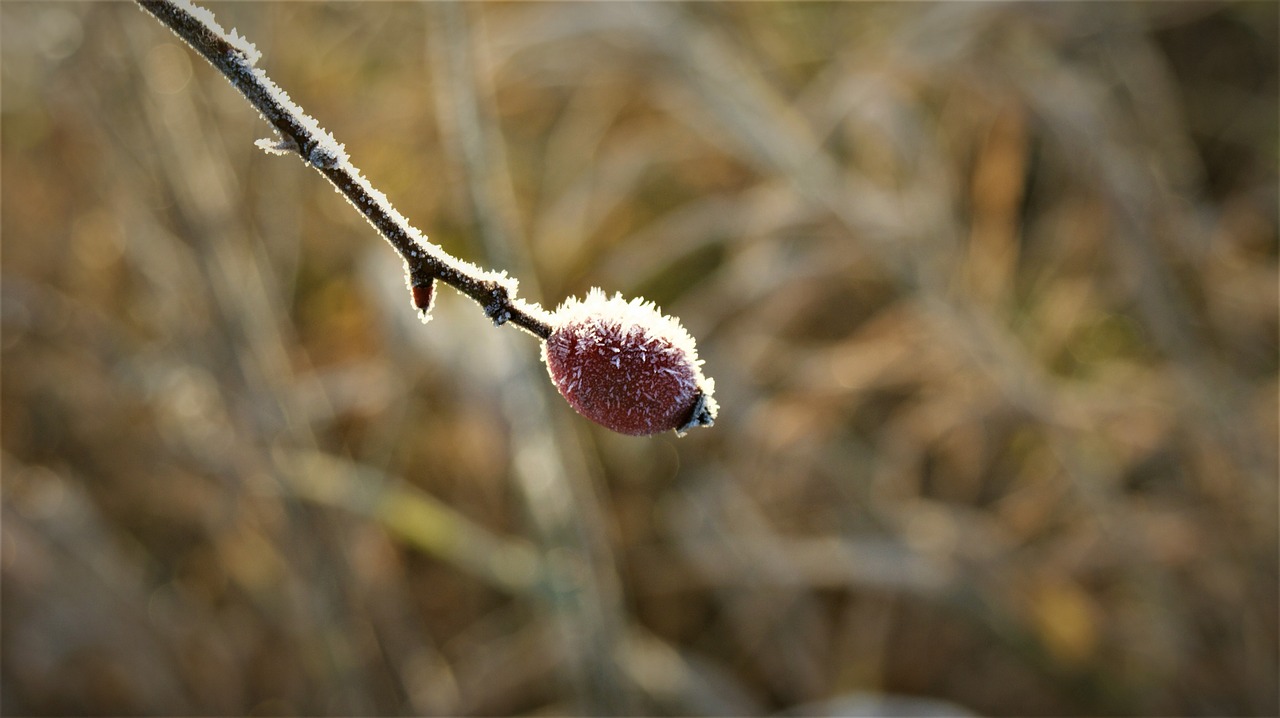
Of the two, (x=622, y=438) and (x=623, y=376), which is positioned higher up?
(x=622, y=438)

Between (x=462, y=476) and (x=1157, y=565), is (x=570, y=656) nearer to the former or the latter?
(x=462, y=476)

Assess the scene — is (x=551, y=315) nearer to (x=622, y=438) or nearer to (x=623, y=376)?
(x=623, y=376)

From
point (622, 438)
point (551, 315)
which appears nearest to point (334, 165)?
point (551, 315)

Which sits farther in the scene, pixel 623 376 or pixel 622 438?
pixel 622 438

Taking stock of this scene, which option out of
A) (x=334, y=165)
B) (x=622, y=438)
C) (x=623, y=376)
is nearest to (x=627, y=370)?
(x=623, y=376)

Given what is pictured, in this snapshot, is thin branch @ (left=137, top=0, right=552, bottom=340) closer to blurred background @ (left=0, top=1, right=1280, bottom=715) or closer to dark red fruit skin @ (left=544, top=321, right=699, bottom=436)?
dark red fruit skin @ (left=544, top=321, right=699, bottom=436)

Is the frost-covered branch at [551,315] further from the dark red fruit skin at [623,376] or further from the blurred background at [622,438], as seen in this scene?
the blurred background at [622,438]

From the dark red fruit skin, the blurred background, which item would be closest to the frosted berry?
the dark red fruit skin

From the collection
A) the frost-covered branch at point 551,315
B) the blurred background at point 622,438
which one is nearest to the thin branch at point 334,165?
the frost-covered branch at point 551,315
